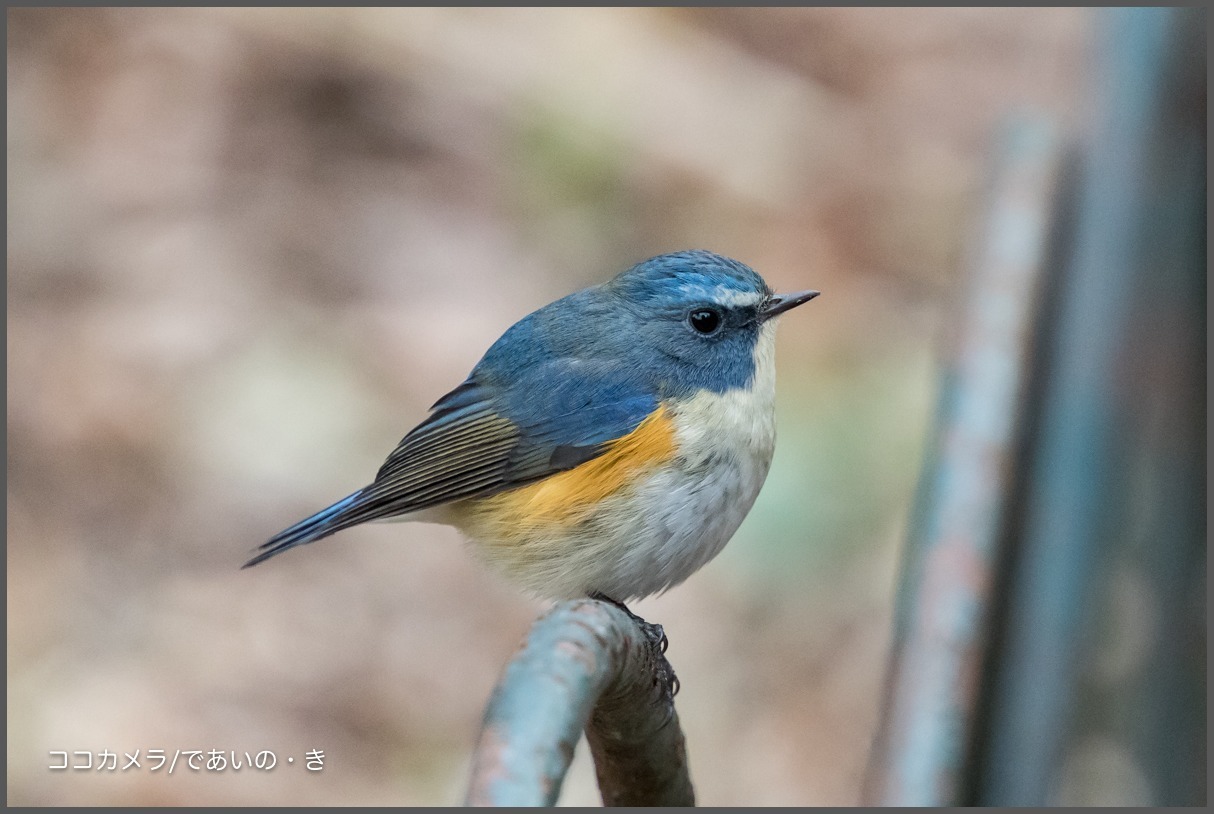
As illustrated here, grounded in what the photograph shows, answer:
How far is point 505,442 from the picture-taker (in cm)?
244

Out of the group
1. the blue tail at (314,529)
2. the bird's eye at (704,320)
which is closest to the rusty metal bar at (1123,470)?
the bird's eye at (704,320)

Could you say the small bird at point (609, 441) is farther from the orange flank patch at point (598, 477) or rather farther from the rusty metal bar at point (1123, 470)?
the rusty metal bar at point (1123, 470)

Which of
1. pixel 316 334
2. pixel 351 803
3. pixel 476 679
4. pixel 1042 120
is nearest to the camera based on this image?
pixel 1042 120

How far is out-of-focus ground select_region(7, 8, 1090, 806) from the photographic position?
12.3 feet

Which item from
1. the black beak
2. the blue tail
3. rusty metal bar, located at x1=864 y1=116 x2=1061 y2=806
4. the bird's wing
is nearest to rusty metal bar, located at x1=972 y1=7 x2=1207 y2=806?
rusty metal bar, located at x1=864 y1=116 x2=1061 y2=806

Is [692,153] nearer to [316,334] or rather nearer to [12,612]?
[316,334]

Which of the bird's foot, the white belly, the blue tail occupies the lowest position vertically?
the bird's foot

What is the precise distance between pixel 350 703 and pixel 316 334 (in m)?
1.22

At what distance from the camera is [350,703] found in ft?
12.3

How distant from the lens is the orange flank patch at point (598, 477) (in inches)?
88.1

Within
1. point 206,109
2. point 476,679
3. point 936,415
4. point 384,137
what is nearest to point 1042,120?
point 936,415

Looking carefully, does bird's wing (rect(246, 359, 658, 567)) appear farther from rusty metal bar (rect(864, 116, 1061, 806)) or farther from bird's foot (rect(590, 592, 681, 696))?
rusty metal bar (rect(864, 116, 1061, 806))

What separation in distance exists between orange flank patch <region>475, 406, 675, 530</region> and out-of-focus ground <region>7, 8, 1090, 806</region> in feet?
3.84

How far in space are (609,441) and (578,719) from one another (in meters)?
1.29
